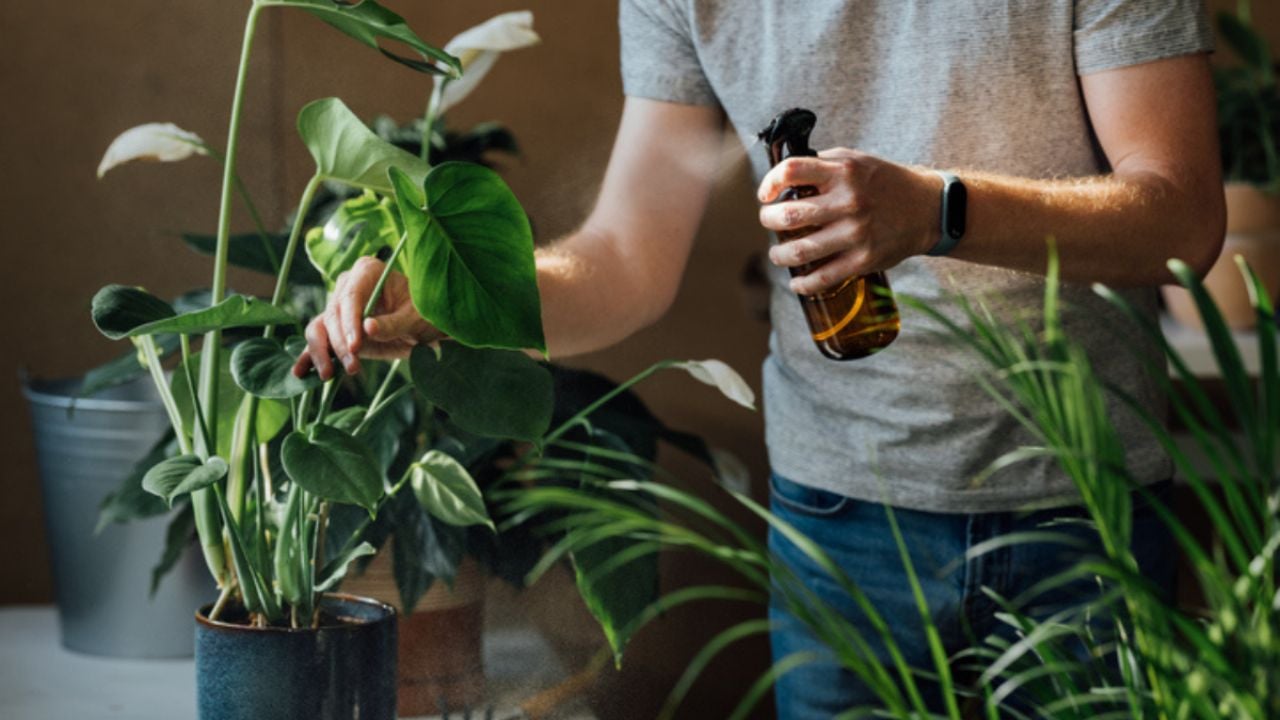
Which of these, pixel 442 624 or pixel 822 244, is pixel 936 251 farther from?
pixel 442 624

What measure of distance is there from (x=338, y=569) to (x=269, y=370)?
0.51 feet

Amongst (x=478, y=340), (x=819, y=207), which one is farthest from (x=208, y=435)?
(x=819, y=207)

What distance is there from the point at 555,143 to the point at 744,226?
1.08 feet

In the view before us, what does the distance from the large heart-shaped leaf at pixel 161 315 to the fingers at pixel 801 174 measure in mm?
309

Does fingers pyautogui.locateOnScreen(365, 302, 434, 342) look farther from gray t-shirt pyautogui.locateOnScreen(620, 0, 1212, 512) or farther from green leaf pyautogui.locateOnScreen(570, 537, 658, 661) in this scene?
gray t-shirt pyautogui.locateOnScreen(620, 0, 1212, 512)

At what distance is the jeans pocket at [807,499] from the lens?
132 cm

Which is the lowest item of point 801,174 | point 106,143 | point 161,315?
point 106,143

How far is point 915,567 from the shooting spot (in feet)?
4.21

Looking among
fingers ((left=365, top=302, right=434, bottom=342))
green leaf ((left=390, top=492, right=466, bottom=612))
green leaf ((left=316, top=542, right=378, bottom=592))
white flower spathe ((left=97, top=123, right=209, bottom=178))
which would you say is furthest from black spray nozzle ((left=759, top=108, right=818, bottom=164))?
green leaf ((left=390, top=492, right=466, bottom=612))

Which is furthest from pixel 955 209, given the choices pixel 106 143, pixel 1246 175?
pixel 106 143

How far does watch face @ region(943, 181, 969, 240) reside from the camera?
3.05 feet

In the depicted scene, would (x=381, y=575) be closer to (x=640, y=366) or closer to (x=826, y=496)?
(x=826, y=496)

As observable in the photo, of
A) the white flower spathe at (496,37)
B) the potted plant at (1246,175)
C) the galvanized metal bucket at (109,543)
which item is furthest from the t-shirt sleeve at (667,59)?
the potted plant at (1246,175)

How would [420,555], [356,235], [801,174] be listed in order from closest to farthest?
[801,174] < [356,235] < [420,555]
